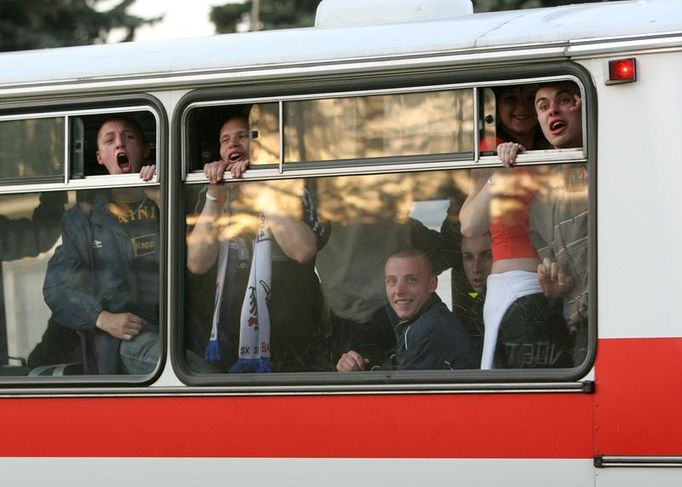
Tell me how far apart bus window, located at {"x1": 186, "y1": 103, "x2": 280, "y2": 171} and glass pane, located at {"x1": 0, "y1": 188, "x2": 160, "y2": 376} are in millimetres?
272

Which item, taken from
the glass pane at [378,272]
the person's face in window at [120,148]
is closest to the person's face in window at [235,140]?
the glass pane at [378,272]

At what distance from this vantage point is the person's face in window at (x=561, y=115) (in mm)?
4875

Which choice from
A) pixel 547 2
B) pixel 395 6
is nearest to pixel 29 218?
pixel 395 6

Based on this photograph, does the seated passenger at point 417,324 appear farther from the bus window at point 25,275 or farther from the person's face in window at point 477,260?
the bus window at point 25,275

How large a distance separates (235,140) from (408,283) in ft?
3.14

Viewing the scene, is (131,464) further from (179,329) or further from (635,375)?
(635,375)

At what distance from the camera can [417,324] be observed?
5109mm

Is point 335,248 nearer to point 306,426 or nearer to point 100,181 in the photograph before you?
point 306,426

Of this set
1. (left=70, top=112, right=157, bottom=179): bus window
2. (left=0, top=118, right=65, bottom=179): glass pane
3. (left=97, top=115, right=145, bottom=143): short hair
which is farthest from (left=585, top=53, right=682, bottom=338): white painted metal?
(left=0, top=118, right=65, bottom=179): glass pane

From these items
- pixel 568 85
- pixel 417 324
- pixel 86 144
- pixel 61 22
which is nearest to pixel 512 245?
pixel 417 324

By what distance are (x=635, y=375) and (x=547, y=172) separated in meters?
0.85

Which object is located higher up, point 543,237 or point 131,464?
point 543,237

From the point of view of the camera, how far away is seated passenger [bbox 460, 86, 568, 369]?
4.93 meters

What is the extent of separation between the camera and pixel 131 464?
528cm
